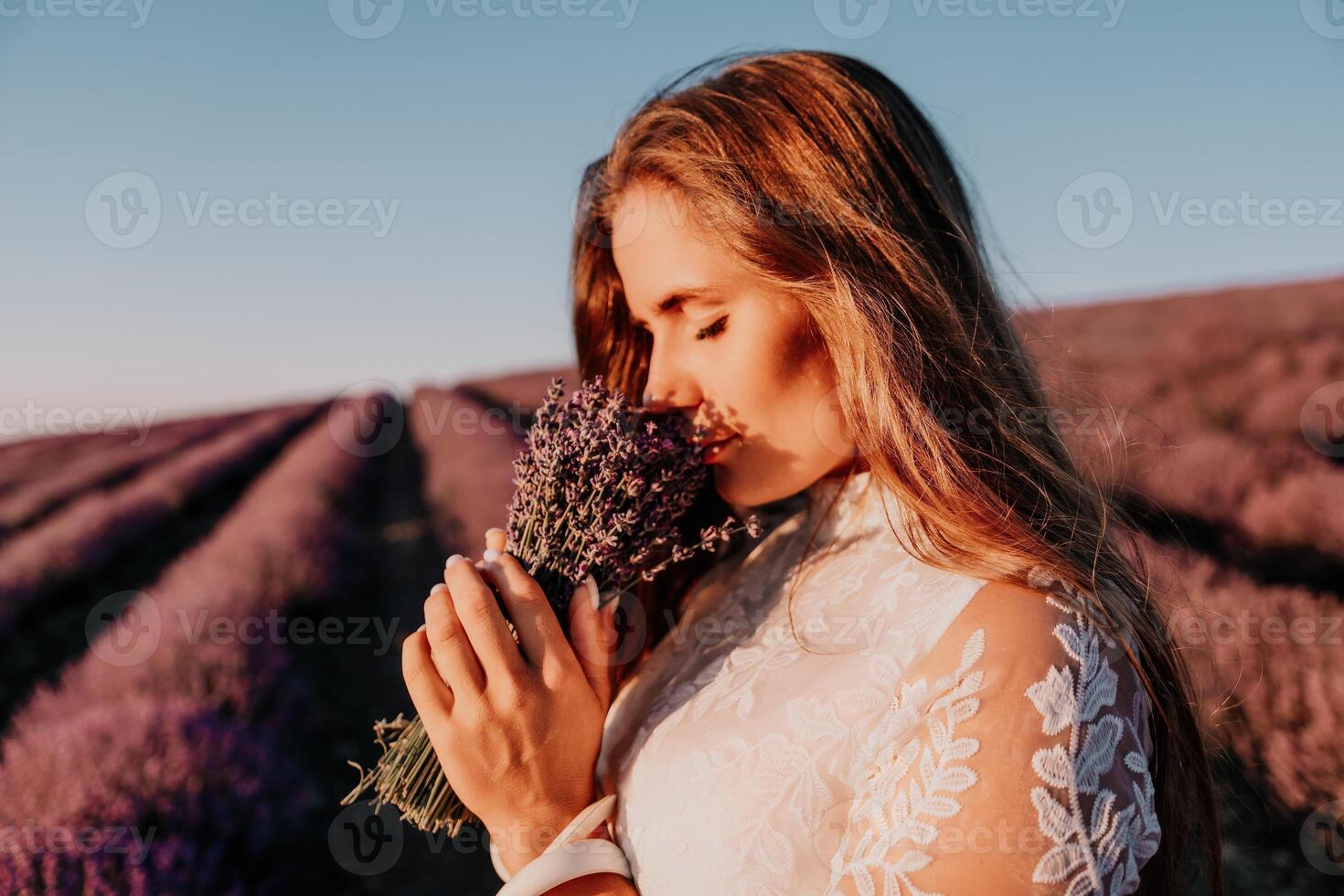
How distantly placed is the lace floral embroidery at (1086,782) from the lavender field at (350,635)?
69 cm

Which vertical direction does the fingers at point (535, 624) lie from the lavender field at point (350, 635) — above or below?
above

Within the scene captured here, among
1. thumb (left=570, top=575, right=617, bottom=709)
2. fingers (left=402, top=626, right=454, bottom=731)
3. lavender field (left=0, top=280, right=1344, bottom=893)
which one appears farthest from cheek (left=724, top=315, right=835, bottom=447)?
fingers (left=402, top=626, right=454, bottom=731)

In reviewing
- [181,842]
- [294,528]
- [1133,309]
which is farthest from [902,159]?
[1133,309]

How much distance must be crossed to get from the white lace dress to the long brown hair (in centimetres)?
13

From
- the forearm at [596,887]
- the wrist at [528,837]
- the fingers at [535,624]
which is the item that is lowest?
the forearm at [596,887]

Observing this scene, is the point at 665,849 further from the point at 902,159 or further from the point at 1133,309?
the point at 1133,309

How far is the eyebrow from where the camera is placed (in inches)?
62.0

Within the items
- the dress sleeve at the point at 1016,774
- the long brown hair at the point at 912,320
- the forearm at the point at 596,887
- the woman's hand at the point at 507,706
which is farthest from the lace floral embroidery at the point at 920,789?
the woman's hand at the point at 507,706

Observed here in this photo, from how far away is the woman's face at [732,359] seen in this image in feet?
5.15

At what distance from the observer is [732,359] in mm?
1589

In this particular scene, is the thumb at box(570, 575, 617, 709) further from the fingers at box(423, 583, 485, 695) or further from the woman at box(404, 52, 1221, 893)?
the fingers at box(423, 583, 485, 695)

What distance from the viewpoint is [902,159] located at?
1.66 meters

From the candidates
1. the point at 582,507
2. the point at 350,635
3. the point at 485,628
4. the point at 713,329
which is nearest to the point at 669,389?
the point at 713,329

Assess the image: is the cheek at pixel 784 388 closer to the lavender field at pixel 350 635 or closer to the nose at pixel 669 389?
the nose at pixel 669 389
